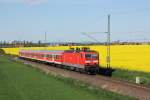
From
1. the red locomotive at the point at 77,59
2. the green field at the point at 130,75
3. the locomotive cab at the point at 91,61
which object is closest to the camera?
the green field at the point at 130,75

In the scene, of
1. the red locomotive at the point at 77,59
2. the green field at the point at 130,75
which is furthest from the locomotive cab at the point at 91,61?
the green field at the point at 130,75

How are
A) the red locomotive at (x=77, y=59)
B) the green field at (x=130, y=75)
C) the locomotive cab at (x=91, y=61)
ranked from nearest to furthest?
the green field at (x=130, y=75), the locomotive cab at (x=91, y=61), the red locomotive at (x=77, y=59)

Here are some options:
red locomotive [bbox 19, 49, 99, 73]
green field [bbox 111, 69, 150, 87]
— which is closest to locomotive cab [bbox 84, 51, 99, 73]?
red locomotive [bbox 19, 49, 99, 73]

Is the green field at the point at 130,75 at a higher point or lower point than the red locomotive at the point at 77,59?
lower

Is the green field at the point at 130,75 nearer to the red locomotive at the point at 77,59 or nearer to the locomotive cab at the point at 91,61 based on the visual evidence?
the locomotive cab at the point at 91,61

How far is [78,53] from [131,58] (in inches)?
290

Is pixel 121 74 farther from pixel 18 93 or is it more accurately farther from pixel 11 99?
pixel 11 99

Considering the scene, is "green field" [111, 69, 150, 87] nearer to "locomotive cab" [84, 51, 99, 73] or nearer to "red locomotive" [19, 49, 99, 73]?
"locomotive cab" [84, 51, 99, 73]

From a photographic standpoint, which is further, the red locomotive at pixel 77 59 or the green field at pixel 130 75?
the red locomotive at pixel 77 59

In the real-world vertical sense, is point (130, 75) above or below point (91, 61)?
below

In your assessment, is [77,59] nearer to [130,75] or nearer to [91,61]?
[91,61]

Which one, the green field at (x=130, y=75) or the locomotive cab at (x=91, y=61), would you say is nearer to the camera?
the green field at (x=130, y=75)

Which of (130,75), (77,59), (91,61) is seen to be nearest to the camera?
(130,75)

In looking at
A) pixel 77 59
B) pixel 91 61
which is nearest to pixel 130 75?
pixel 91 61
